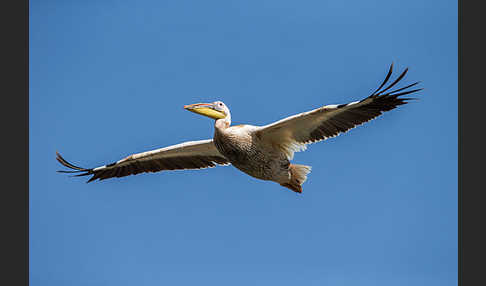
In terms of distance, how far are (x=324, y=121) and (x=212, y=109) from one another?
133 cm

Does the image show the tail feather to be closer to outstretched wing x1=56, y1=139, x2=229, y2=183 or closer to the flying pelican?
the flying pelican

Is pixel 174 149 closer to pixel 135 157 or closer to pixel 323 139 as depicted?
pixel 135 157

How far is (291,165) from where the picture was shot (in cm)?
727

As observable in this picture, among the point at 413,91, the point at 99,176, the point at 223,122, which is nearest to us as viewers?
the point at 413,91

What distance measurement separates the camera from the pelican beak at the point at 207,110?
6879 mm

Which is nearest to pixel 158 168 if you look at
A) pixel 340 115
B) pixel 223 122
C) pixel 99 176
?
pixel 99 176

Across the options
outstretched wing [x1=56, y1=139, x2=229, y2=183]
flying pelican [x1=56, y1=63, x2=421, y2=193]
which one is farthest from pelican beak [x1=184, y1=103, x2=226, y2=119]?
outstretched wing [x1=56, y1=139, x2=229, y2=183]

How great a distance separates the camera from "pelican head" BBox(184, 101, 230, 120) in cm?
688

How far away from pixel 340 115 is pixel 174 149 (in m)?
2.38

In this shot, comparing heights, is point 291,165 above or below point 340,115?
below

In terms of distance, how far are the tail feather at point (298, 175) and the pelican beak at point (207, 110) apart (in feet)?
3.67

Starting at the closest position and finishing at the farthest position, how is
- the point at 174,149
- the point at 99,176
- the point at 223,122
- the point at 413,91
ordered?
1. the point at 413,91
2. the point at 223,122
3. the point at 174,149
4. the point at 99,176

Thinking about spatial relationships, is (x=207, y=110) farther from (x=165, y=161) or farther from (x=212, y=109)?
(x=165, y=161)

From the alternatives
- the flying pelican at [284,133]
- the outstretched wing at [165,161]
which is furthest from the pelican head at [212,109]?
the outstretched wing at [165,161]
